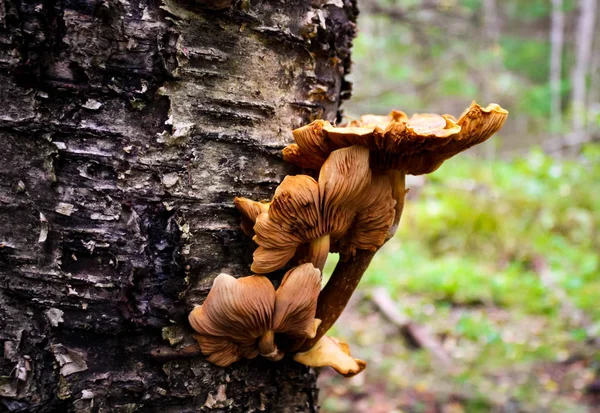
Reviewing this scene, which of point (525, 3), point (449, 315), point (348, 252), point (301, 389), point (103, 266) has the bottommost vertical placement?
point (449, 315)

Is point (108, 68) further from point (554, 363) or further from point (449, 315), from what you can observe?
point (449, 315)

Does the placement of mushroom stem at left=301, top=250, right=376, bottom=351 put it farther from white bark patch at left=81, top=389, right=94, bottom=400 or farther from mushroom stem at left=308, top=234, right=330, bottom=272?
white bark patch at left=81, top=389, right=94, bottom=400

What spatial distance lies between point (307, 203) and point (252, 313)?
0.29 metres

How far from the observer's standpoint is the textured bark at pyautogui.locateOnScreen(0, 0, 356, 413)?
1.08 m

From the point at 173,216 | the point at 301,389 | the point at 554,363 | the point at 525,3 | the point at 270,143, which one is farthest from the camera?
the point at 525,3

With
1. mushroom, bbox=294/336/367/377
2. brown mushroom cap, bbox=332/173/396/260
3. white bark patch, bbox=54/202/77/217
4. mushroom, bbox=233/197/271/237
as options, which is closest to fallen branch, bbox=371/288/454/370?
mushroom, bbox=294/336/367/377

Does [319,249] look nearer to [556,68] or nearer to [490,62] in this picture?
[490,62]

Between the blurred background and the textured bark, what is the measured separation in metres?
1.39

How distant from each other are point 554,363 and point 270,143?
184 inches

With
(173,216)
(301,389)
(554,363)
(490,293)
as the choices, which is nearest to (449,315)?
(490,293)

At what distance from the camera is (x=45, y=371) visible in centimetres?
114

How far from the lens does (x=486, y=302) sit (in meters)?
6.32

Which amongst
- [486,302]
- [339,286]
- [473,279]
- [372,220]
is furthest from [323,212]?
[473,279]

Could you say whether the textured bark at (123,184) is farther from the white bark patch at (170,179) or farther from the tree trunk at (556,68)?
the tree trunk at (556,68)
